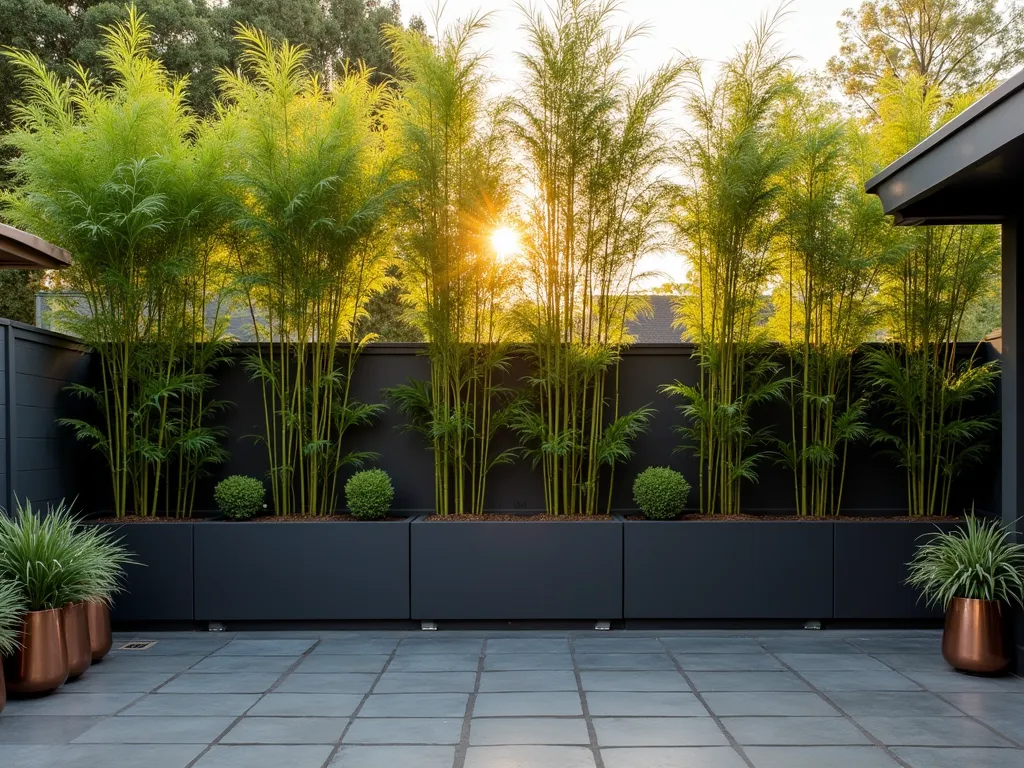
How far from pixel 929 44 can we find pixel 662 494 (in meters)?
11.7

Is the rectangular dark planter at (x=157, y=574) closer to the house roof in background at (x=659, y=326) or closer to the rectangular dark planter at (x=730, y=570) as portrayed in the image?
the rectangular dark planter at (x=730, y=570)

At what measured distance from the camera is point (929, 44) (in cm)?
1360

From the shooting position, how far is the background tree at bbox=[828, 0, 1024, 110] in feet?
42.1

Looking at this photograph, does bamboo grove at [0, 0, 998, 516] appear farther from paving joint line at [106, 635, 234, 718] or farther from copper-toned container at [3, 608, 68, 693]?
copper-toned container at [3, 608, 68, 693]

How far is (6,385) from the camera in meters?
4.34

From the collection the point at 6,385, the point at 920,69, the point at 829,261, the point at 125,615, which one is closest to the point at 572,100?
the point at 829,261

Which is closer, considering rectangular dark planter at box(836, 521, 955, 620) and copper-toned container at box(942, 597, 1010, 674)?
copper-toned container at box(942, 597, 1010, 674)

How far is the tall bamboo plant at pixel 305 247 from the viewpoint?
4891mm

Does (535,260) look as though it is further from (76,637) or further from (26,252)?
(76,637)

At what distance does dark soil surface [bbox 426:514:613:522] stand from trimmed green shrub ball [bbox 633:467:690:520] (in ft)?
0.75

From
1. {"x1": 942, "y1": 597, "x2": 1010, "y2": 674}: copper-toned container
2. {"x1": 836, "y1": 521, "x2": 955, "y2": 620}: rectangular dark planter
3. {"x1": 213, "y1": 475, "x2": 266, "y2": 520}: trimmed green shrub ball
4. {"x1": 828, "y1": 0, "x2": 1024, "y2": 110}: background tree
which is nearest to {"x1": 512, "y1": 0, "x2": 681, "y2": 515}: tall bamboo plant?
{"x1": 836, "y1": 521, "x2": 955, "y2": 620}: rectangular dark planter

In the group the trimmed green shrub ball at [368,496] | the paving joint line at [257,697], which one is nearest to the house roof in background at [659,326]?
the trimmed green shrub ball at [368,496]

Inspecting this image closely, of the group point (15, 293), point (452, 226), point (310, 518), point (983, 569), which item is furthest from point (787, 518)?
point (15, 293)

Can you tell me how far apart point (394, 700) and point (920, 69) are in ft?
44.5
